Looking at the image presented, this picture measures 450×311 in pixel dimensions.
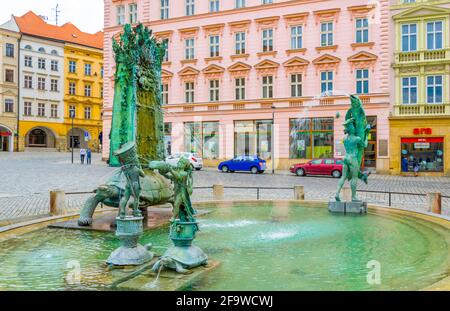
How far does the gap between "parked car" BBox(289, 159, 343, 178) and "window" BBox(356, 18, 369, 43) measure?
9.79 meters

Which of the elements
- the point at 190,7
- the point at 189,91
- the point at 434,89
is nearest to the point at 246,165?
the point at 189,91

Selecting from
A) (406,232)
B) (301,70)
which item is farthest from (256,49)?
(406,232)

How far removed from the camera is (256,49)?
36844mm

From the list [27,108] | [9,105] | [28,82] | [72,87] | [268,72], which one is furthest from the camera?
[72,87]

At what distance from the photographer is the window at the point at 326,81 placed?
34219 mm

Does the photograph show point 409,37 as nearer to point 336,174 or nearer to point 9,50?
point 336,174

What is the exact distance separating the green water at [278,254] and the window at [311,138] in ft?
80.7

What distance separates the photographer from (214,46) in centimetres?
Answer: 3844

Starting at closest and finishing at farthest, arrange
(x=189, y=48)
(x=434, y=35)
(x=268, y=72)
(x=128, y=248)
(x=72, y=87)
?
1. (x=128, y=248)
2. (x=434, y=35)
3. (x=268, y=72)
4. (x=189, y=48)
5. (x=72, y=87)

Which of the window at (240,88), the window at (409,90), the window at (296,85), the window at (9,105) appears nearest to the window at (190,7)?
the window at (240,88)

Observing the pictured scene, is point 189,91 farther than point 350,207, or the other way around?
point 189,91

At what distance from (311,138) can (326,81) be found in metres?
4.46
